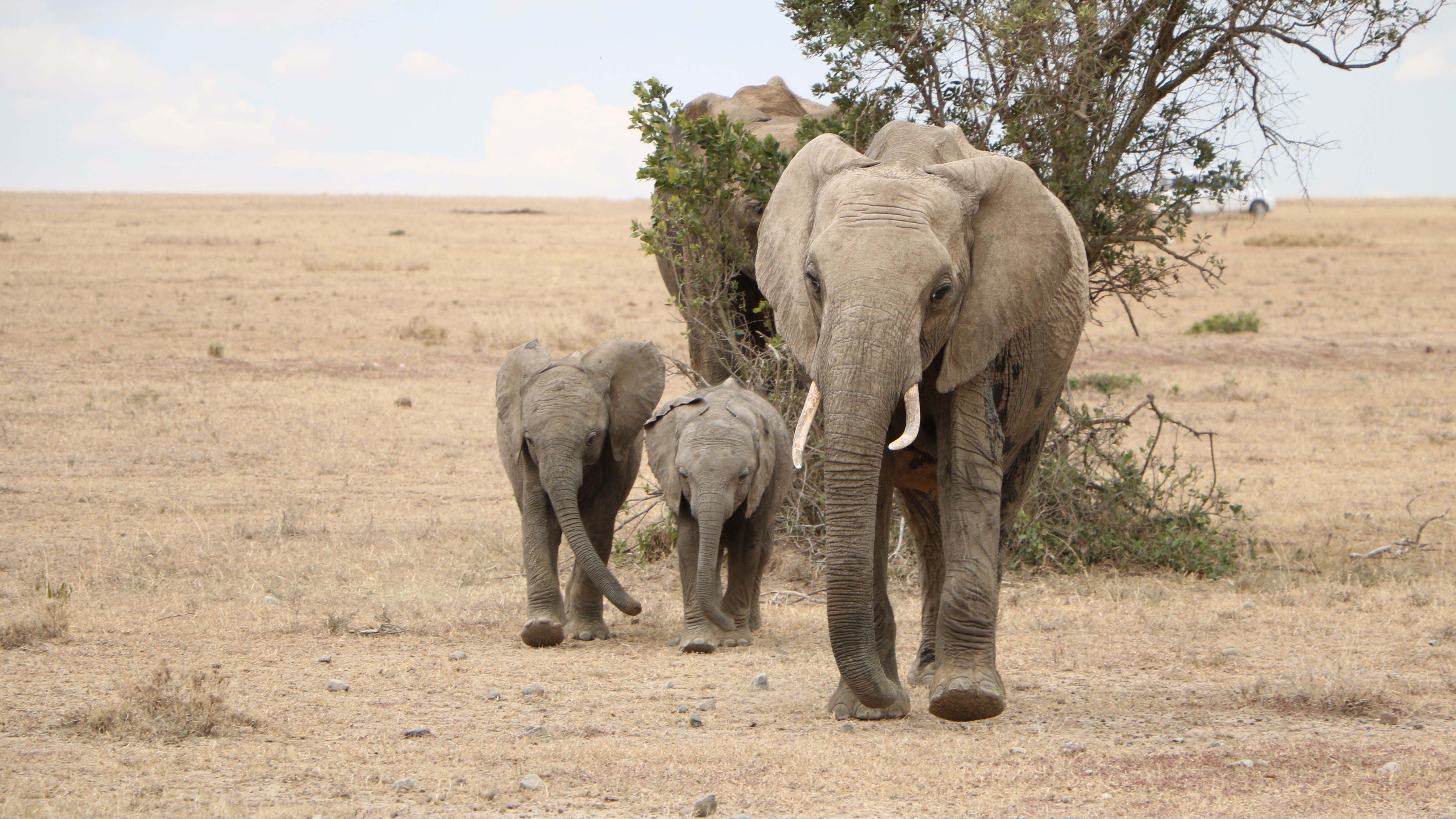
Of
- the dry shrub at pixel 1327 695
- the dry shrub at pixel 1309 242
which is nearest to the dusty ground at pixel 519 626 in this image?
the dry shrub at pixel 1327 695

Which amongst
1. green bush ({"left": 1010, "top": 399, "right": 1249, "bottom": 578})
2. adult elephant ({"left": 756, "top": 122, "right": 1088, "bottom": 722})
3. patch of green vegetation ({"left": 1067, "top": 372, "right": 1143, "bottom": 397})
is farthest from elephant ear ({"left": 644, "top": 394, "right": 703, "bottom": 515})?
patch of green vegetation ({"left": 1067, "top": 372, "right": 1143, "bottom": 397})

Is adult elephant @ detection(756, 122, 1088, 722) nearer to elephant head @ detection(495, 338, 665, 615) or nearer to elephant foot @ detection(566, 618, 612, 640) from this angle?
elephant head @ detection(495, 338, 665, 615)

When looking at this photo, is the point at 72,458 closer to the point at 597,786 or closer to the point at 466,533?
the point at 466,533

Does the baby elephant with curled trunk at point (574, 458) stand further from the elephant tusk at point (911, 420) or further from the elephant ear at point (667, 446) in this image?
the elephant tusk at point (911, 420)

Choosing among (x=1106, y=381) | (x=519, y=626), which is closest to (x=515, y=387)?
(x=519, y=626)

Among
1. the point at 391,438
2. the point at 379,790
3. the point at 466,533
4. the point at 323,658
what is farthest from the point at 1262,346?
the point at 379,790

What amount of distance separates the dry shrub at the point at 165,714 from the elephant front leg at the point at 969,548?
9.31 feet

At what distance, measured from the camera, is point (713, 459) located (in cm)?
772

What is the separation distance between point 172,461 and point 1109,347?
47.8 ft

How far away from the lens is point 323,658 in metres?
7.28

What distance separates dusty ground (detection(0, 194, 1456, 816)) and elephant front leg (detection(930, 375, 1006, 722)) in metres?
0.29

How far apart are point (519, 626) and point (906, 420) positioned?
3453mm

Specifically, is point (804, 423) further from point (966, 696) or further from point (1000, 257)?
point (966, 696)

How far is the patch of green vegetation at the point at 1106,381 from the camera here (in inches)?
641
